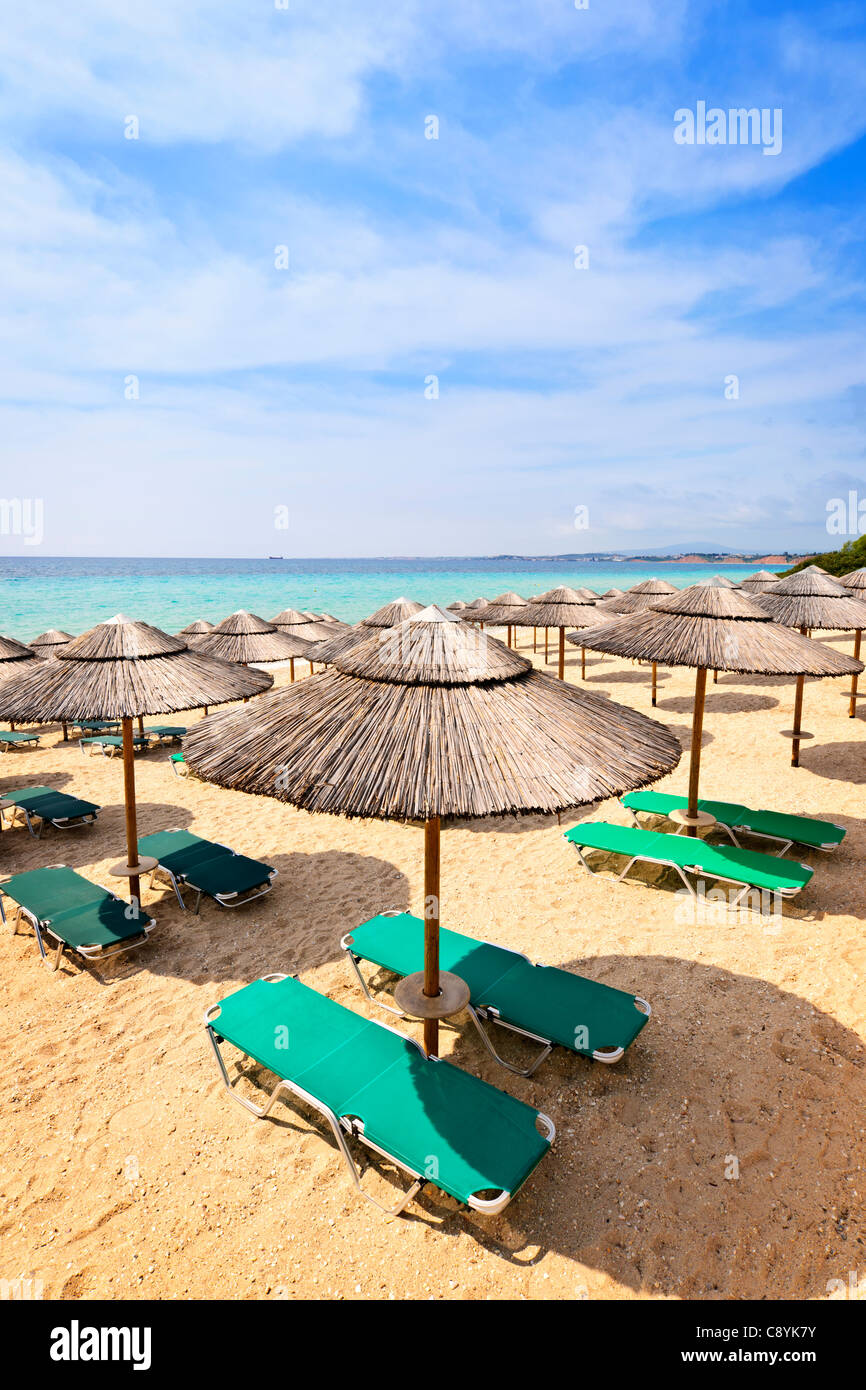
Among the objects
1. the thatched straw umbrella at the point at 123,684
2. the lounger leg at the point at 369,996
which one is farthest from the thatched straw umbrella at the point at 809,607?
the thatched straw umbrella at the point at 123,684

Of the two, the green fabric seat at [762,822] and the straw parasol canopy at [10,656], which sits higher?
the straw parasol canopy at [10,656]

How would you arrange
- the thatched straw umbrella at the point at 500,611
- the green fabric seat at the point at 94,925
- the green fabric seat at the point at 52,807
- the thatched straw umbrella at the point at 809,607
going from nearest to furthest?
the green fabric seat at the point at 94,925
the green fabric seat at the point at 52,807
the thatched straw umbrella at the point at 809,607
the thatched straw umbrella at the point at 500,611

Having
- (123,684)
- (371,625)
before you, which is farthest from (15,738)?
(123,684)

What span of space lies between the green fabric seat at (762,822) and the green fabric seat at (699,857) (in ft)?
1.93

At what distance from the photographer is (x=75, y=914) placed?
18.5 ft

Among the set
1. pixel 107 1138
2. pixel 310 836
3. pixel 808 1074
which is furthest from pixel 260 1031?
pixel 310 836

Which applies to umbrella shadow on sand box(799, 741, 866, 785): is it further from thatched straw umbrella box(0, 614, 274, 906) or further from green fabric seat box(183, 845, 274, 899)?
thatched straw umbrella box(0, 614, 274, 906)

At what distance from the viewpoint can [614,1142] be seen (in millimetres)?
3629

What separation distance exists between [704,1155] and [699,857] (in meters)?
3.19

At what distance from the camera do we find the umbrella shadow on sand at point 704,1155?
9.95 ft

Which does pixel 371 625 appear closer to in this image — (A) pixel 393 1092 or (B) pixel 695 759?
(B) pixel 695 759

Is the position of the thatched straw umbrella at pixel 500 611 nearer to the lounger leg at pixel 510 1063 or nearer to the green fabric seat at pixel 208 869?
the green fabric seat at pixel 208 869

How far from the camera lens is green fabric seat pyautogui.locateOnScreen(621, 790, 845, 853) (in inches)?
266
